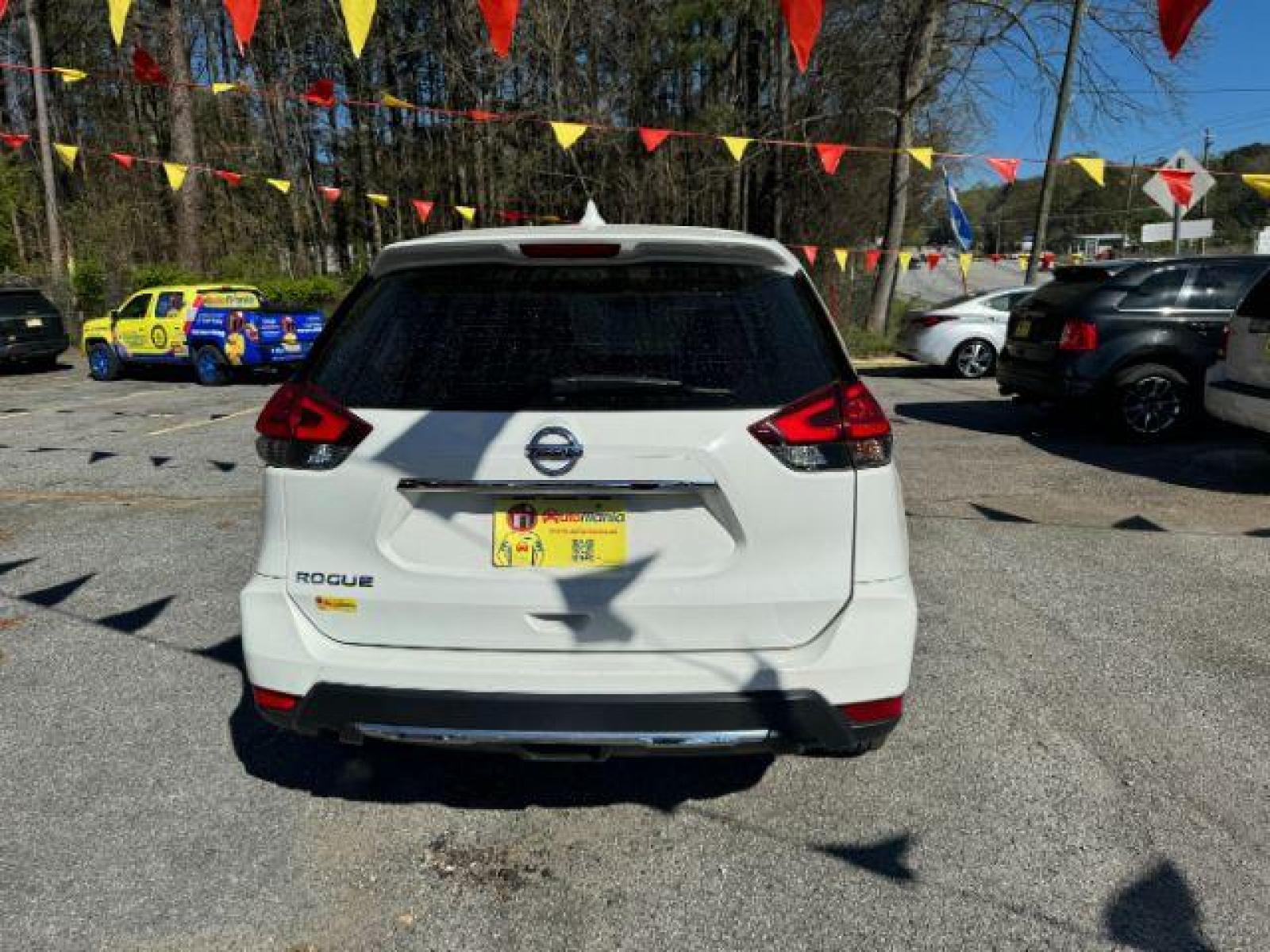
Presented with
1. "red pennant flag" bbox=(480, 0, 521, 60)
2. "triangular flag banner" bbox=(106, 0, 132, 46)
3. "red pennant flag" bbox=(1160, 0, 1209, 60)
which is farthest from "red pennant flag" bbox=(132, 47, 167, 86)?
"red pennant flag" bbox=(1160, 0, 1209, 60)

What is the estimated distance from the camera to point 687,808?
9.08 feet

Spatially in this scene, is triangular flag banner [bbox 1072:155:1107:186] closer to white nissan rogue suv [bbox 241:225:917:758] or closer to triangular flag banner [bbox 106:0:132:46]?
triangular flag banner [bbox 106:0:132:46]

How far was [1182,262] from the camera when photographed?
332 inches

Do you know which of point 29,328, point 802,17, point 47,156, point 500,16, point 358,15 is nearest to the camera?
point 358,15

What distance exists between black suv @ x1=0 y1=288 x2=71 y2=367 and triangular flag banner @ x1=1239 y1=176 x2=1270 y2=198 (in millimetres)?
20225

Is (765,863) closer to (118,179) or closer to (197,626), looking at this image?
(197,626)

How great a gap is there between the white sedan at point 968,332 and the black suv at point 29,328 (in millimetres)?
16030

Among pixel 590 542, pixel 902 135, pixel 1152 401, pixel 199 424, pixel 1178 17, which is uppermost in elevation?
pixel 902 135

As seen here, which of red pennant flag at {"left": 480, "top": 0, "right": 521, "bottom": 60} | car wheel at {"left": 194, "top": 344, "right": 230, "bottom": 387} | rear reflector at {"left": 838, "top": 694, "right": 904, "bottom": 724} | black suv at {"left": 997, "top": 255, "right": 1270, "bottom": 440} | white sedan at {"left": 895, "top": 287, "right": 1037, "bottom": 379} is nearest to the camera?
rear reflector at {"left": 838, "top": 694, "right": 904, "bottom": 724}

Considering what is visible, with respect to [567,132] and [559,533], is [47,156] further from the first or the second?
[559,533]

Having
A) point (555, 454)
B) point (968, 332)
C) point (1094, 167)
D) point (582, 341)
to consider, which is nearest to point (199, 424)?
point (582, 341)

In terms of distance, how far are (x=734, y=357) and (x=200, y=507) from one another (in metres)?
5.22

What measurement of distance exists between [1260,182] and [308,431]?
46.6 ft

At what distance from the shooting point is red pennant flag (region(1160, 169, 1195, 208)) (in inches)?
518
